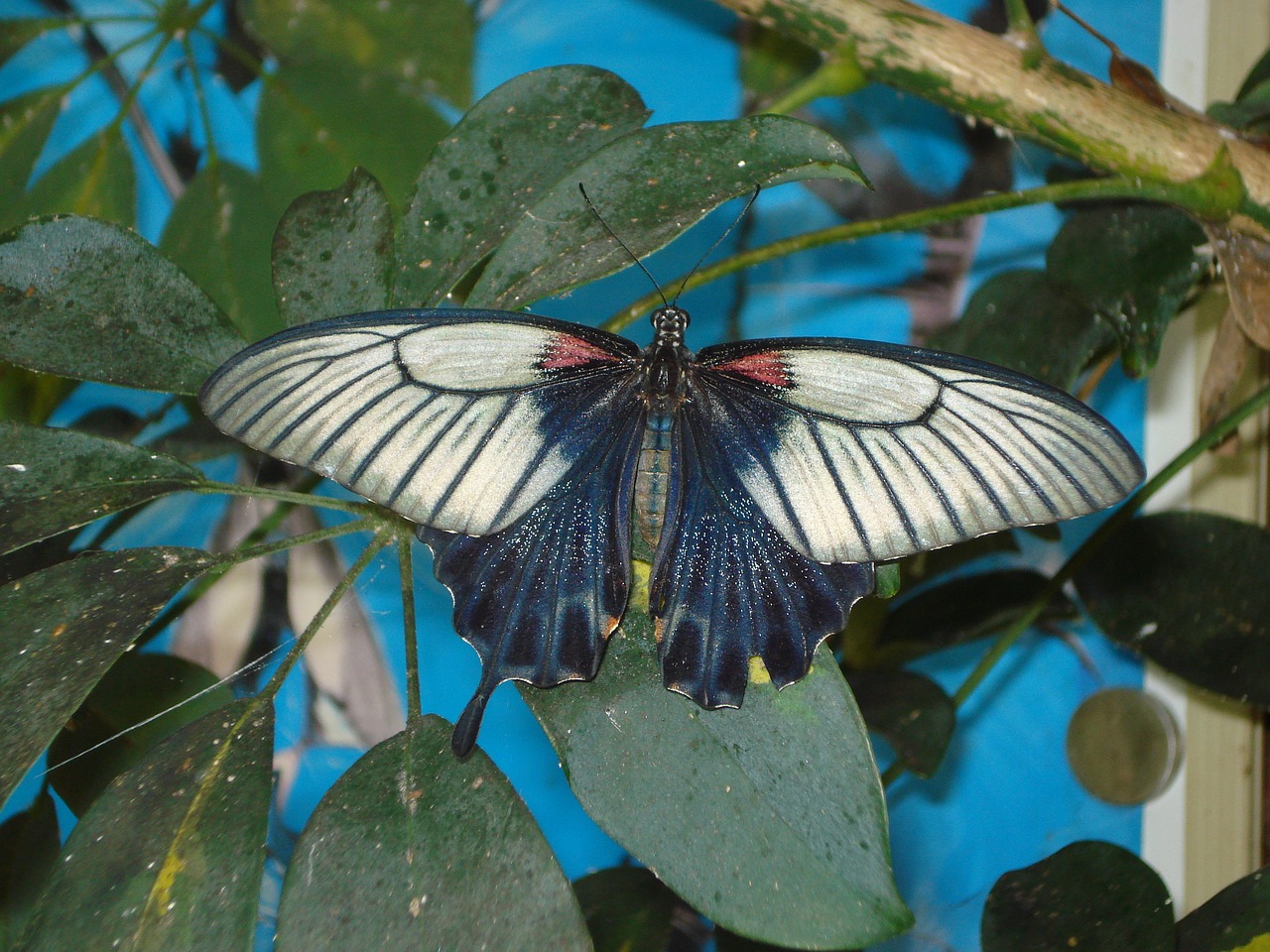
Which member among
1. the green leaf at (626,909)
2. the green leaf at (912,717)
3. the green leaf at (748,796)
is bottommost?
the green leaf at (626,909)

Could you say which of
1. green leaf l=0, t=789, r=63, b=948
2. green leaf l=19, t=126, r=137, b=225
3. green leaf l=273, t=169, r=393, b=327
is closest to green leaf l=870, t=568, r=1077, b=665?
green leaf l=273, t=169, r=393, b=327

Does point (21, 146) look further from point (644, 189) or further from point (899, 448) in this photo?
point (899, 448)

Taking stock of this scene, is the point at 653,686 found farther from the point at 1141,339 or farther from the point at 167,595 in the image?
the point at 1141,339

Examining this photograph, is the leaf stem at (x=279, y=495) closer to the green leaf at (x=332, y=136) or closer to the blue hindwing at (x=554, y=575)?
the blue hindwing at (x=554, y=575)

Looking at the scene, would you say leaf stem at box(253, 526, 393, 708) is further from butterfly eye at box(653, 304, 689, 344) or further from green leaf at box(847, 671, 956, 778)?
green leaf at box(847, 671, 956, 778)

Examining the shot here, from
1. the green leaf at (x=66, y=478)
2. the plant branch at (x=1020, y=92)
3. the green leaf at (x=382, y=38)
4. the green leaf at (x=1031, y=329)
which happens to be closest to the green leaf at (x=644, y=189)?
the plant branch at (x=1020, y=92)

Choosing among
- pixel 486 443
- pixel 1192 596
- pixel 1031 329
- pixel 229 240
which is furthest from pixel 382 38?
pixel 1192 596
